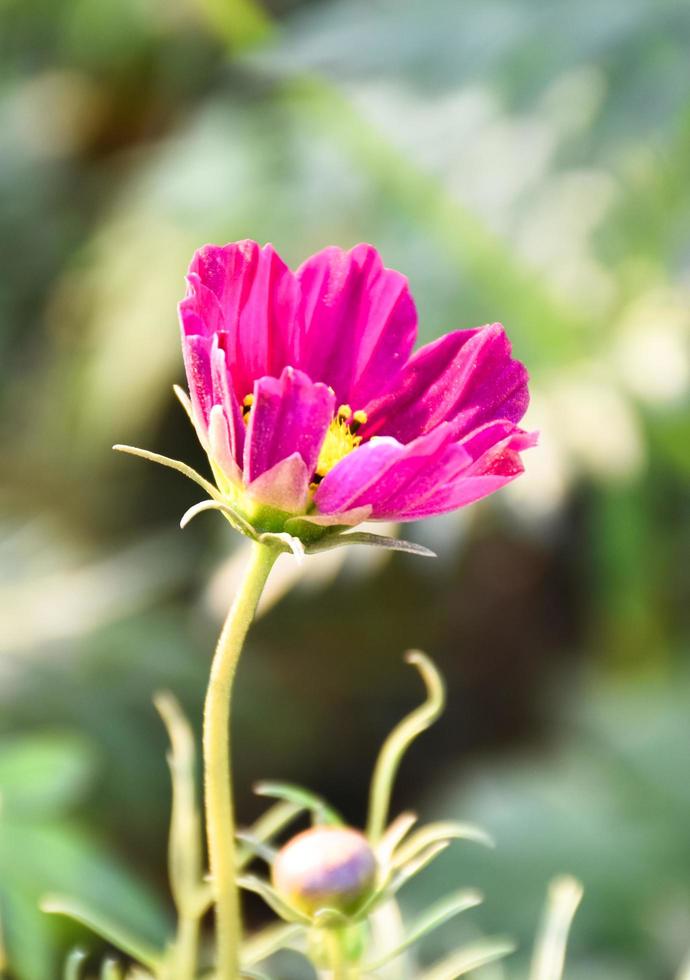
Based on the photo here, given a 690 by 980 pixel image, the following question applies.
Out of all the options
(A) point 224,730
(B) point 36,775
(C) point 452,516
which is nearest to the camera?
(A) point 224,730

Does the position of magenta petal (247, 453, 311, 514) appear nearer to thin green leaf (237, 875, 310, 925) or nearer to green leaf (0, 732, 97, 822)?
thin green leaf (237, 875, 310, 925)

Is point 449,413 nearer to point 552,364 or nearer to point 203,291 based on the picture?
point 203,291

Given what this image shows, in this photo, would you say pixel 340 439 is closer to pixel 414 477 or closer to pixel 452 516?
pixel 414 477

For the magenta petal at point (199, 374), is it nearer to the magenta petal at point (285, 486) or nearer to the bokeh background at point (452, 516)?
the magenta petal at point (285, 486)

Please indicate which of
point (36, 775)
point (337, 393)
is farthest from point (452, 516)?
point (337, 393)

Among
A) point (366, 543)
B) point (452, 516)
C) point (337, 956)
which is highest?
point (452, 516)

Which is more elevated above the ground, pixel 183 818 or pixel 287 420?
pixel 287 420

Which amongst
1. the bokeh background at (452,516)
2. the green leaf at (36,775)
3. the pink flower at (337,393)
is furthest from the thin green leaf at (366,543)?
the bokeh background at (452,516)
